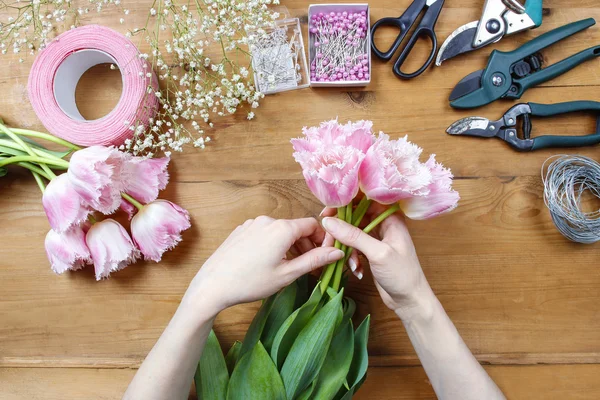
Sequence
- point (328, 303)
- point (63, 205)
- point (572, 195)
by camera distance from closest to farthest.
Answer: point (328, 303) → point (63, 205) → point (572, 195)

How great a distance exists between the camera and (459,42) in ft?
3.22

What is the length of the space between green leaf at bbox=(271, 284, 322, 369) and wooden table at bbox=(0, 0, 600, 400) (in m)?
0.22

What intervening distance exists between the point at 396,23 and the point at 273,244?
1.86 feet

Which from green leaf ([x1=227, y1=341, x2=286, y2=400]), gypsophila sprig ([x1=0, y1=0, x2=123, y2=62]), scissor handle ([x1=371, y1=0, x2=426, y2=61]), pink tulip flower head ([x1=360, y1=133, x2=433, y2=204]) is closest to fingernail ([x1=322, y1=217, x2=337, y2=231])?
pink tulip flower head ([x1=360, y1=133, x2=433, y2=204])

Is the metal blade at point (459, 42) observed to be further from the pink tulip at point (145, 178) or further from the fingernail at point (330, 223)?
the pink tulip at point (145, 178)

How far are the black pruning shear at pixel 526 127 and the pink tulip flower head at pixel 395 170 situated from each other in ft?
1.22

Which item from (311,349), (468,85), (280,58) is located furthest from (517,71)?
(311,349)

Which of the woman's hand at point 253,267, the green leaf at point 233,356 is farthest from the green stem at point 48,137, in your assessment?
the green leaf at point 233,356

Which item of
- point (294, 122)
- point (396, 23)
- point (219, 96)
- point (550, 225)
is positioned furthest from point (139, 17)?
A: point (550, 225)

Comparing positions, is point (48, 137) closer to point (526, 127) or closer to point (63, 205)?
point (63, 205)

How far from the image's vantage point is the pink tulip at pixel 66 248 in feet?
3.01

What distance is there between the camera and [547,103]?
3.29 feet

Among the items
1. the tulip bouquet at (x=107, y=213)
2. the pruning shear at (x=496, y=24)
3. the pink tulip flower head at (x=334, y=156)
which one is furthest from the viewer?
the pruning shear at (x=496, y=24)

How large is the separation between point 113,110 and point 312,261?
509 millimetres
